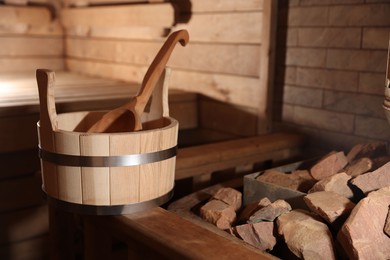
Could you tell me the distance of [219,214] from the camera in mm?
1216

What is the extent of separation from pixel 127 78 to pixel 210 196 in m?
1.61

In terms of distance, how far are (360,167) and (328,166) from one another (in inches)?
4.3

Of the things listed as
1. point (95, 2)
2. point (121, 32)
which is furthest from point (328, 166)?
point (95, 2)

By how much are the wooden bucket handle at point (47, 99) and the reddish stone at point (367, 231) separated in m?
0.68

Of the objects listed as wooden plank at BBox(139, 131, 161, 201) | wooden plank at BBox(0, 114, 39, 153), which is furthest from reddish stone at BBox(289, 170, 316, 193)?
wooden plank at BBox(0, 114, 39, 153)

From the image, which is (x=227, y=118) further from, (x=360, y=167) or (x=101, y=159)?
(x=101, y=159)

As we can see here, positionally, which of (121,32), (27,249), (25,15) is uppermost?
(25,15)

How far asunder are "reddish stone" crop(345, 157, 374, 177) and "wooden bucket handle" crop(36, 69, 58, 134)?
31.7 inches

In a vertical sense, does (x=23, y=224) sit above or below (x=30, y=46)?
below

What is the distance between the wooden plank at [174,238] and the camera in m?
0.94

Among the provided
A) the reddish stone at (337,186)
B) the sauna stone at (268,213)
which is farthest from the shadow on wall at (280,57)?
the sauna stone at (268,213)

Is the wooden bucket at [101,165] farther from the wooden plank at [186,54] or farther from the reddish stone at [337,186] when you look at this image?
the wooden plank at [186,54]

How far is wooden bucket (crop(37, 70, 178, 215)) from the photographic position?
3.44 feet

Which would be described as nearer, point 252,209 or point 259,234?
point 259,234
